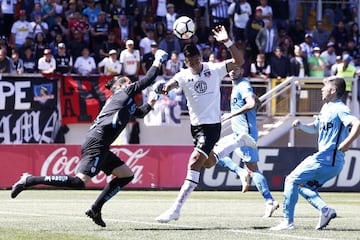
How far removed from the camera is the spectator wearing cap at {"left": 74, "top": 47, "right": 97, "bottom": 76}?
27.8 metres

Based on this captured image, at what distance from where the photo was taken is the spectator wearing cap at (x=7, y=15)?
92.8 ft

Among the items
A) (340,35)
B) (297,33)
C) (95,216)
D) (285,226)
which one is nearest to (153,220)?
(95,216)

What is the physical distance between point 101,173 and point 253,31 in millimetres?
9191

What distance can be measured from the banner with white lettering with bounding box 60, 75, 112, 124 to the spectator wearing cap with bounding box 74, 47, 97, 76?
210 mm

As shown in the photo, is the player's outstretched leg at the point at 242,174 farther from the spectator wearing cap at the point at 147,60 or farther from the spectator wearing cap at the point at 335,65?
the spectator wearing cap at the point at 335,65

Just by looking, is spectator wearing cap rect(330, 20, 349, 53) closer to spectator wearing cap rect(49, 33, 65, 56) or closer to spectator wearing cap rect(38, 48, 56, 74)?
spectator wearing cap rect(49, 33, 65, 56)

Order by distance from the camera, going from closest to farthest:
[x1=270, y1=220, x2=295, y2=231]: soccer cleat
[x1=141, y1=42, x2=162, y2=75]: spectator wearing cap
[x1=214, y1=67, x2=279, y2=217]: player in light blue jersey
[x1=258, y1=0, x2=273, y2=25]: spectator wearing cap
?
1. [x1=270, y1=220, x2=295, y2=231]: soccer cleat
2. [x1=214, y1=67, x2=279, y2=217]: player in light blue jersey
3. [x1=141, y1=42, x2=162, y2=75]: spectator wearing cap
4. [x1=258, y1=0, x2=273, y2=25]: spectator wearing cap

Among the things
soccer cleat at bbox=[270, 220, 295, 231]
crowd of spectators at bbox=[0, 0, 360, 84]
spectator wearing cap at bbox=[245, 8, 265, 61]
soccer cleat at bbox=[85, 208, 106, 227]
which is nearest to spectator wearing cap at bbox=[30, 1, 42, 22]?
crowd of spectators at bbox=[0, 0, 360, 84]

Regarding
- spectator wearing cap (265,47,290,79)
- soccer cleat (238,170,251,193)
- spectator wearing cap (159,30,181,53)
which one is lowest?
soccer cleat (238,170,251,193)

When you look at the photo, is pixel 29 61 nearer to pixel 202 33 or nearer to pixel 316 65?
pixel 202 33

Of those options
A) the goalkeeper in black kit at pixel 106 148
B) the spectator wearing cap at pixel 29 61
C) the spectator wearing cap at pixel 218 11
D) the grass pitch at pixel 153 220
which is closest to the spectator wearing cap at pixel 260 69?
the spectator wearing cap at pixel 218 11

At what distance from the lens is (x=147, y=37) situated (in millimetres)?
29484

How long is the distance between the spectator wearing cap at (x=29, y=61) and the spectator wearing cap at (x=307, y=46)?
866 cm

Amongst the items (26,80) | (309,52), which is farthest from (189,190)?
(309,52)
